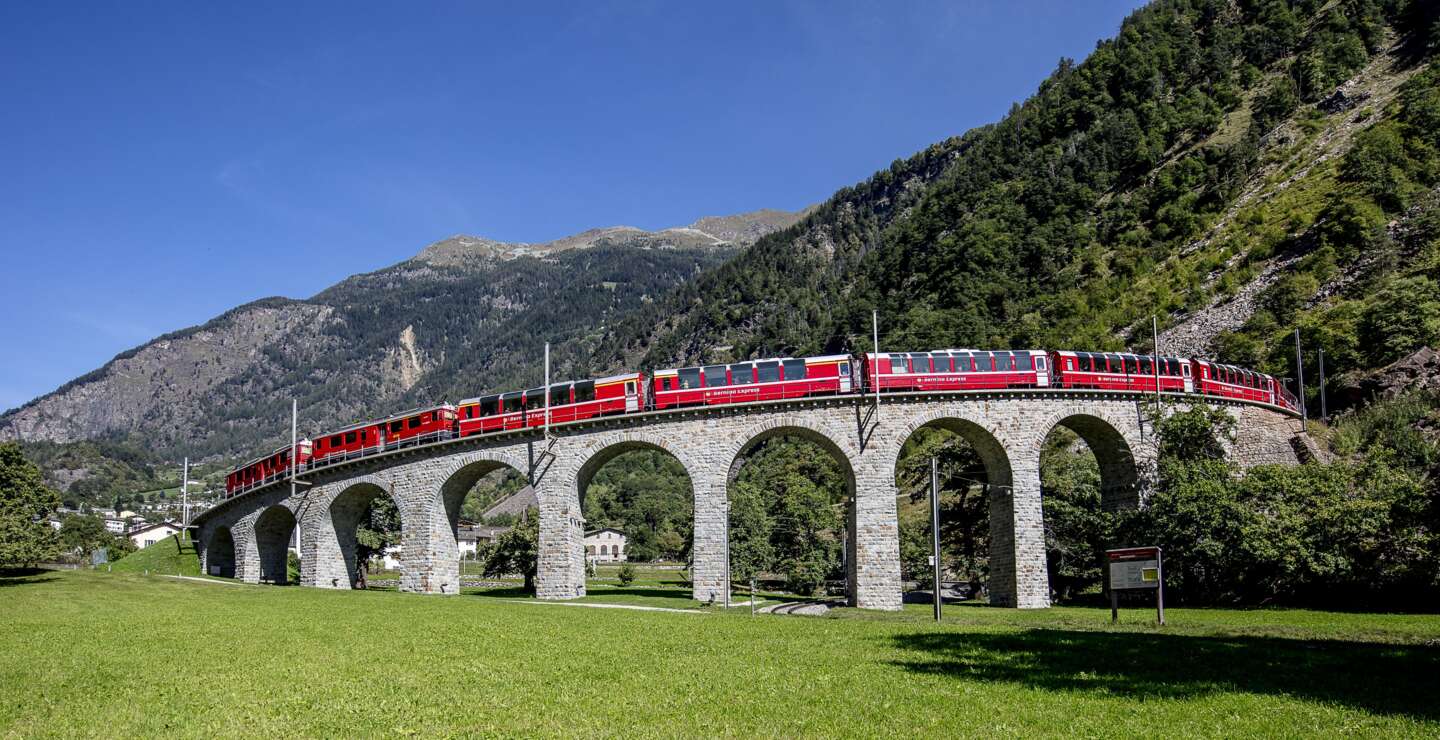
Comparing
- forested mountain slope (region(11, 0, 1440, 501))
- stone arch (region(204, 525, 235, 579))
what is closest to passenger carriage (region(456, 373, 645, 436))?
stone arch (region(204, 525, 235, 579))

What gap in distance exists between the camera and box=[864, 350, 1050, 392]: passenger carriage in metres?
42.6

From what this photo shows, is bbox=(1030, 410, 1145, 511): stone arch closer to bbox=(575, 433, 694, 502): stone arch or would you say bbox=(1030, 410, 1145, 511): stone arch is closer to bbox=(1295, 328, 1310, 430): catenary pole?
bbox=(575, 433, 694, 502): stone arch

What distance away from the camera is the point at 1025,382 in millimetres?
43125

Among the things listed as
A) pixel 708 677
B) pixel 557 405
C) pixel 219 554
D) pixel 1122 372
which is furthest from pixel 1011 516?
pixel 219 554

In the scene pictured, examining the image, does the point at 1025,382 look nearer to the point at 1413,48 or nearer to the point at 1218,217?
the point at 1218,217

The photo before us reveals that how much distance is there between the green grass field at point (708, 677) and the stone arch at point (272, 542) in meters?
34.3

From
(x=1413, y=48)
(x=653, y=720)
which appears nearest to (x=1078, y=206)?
(x=1413, y=48)

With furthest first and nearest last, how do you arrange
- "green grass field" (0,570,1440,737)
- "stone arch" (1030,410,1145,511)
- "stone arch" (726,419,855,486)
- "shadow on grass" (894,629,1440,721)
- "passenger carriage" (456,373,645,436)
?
"passenger carriage" (456,373,645,436)
"stone arch" (1030,410,1145,511)
"stone arch" (726,419,855,486)
"shadow on grass" (894,629,1440,721)
"green grass field" (0,570,1440,737)

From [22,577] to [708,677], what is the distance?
4359cm

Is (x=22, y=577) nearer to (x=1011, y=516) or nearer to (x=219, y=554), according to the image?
(x=219, y=554)

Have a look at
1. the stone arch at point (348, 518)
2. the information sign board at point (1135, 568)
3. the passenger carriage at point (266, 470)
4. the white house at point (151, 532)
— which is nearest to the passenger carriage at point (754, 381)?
the information sign board at point (1135, 568)

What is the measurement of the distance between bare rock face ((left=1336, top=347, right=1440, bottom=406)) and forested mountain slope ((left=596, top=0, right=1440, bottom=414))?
171 centimetres

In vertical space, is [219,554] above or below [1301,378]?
below

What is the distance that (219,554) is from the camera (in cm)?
7488
